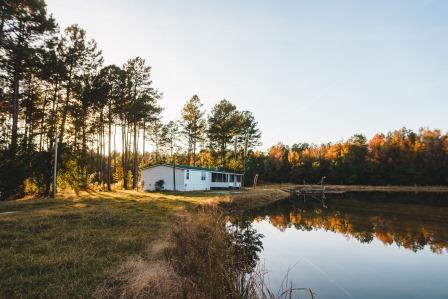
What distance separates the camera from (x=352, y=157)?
85625mm

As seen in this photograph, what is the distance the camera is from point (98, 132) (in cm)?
4266

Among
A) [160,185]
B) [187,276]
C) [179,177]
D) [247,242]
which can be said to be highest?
[179,177]

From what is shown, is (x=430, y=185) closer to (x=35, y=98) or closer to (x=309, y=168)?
(x=309, y=168)

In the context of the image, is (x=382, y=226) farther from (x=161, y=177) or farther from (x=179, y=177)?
(x=161, y=177)

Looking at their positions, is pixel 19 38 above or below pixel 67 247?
above

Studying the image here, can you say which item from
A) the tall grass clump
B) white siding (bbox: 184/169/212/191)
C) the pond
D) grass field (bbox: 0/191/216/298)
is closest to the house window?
white siding (bbox: 184/169/212/191)

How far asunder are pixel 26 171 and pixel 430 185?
87.2m

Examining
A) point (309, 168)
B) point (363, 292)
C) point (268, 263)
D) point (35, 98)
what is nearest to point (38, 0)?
point (35, 98)

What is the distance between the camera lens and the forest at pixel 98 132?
2405 centimetres

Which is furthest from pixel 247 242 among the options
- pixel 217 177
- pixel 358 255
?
pixel 217 177

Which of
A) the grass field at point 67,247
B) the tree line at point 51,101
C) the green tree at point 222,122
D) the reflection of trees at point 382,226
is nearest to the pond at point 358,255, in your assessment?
the reflection of trees at point 382,226

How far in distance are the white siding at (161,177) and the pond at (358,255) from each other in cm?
1769

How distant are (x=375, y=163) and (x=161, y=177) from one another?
207 feet

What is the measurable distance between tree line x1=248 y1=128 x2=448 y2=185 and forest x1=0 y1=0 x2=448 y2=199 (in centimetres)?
26
